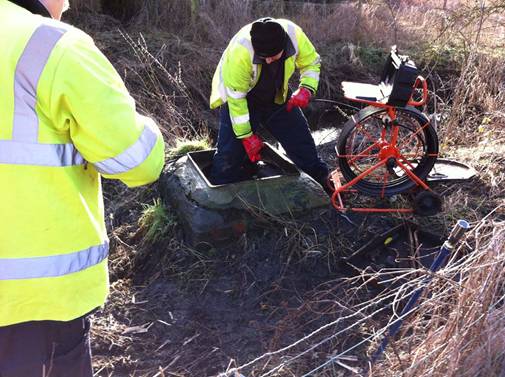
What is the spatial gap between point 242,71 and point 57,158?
7.43 feet

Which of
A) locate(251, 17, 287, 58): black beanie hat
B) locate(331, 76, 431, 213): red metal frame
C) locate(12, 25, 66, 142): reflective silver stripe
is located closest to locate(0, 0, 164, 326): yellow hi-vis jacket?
locate(12, 25, 66, 142): reflective silver stripe

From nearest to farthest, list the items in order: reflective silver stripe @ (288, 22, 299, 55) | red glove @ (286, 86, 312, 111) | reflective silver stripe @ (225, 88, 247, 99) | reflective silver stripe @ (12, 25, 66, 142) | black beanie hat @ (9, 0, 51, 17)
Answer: reflective silver stripe @ (12, 25, 66, 142) < black beanie hat @ (9, 0, 51, 17) < reflective silver stripe @ (225, 88, 247, 99) < reflective silver stripe @ (288, 22, 299, 55) < red glove @ (286, 86, 312, 111)

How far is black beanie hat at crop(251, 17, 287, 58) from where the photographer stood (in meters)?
3.40

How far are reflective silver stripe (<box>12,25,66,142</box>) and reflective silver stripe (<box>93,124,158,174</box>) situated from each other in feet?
0.78

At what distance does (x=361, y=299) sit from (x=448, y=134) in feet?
8.00

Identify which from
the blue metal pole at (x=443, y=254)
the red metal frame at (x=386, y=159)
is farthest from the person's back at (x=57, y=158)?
the red metal frame at (x=386, y=159)

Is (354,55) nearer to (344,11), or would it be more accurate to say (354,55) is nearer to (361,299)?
(344,11)

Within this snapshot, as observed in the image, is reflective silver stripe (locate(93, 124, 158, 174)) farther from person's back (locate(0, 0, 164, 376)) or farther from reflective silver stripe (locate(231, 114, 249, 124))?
reflective silver stripe (locate(231, 114, 249, 124))

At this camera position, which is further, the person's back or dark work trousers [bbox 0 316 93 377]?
dark work trousers [bbox 0 316 93 377]

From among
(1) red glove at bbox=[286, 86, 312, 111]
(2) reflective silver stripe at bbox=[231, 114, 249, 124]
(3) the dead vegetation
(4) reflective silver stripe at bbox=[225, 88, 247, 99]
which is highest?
(4) reflective silver stripe at bbox=[225, 88, 247, 99]

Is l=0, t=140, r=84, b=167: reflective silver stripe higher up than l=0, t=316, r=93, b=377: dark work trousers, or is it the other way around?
l=0, t=140, r=84, b=167: reflective silver stripe

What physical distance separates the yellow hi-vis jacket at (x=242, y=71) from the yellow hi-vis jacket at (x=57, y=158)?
2.01 metres

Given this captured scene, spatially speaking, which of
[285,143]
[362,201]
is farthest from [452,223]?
[285,143]

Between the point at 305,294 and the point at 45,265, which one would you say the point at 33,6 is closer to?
the point at 45,265
